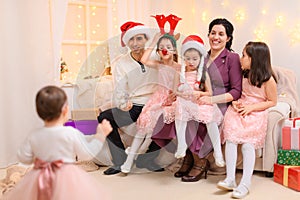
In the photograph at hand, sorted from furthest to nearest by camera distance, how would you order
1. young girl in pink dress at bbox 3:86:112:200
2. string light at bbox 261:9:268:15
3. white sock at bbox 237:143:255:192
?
string light at bbox 261:9:268:15
white sock at bbox 237:143:255:192
young girl in pink dress at bbox 3:86:112:200

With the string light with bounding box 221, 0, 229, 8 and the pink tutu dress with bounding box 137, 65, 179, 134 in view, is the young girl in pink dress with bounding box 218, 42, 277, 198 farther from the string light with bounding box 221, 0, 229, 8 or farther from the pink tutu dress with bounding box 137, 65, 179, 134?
the string light with bounding box 221, 0, 229, 8

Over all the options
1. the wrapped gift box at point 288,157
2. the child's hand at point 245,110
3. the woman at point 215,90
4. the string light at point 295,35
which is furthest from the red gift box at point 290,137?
the string light at point 295,35

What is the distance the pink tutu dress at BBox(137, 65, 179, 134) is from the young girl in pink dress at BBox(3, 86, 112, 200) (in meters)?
1.02

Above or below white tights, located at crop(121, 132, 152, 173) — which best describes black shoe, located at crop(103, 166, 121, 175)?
below

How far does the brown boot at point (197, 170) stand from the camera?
7.74 feet

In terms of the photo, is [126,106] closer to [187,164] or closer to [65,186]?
[187,164]

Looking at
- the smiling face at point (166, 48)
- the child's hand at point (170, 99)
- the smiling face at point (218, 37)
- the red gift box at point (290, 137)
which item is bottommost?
the red gift box at point (290, 137)

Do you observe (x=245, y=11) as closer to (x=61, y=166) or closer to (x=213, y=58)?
(x=213, y=58)

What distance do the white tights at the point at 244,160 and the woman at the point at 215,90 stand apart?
9 cm

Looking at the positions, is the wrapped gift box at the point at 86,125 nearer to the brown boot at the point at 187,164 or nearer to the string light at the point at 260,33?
the brown boot at the point at 187,164

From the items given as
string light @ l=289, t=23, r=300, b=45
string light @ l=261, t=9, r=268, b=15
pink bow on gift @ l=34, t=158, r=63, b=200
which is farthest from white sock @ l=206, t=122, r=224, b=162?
string light @ l=261, t=9, r=268, b=15

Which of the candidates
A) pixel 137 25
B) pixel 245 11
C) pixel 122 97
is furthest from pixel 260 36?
pixel 122 97

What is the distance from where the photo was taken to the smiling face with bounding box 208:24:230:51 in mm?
2410

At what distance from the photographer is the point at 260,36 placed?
141 inches
